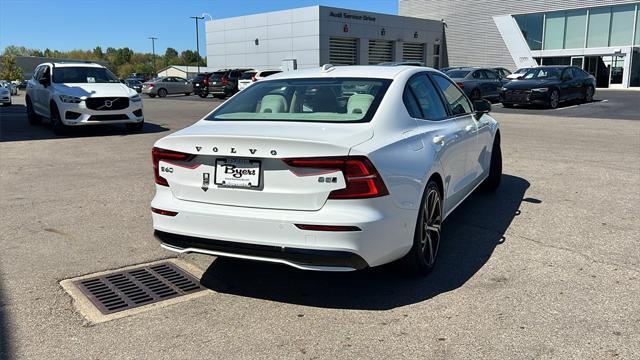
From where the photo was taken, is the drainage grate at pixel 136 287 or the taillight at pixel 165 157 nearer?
the taillight at pixel 165 157

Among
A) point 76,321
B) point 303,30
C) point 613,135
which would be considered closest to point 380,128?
point 76,321

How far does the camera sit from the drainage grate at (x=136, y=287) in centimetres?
382

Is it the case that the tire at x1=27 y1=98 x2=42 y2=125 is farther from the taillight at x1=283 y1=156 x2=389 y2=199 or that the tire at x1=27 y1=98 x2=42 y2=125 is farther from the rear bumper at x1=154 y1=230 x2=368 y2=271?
the taillight at x1=283 y1=156 x2=389 y2=199

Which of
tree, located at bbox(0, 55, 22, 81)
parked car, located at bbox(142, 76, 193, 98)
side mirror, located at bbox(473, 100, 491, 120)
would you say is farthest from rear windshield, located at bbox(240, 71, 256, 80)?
tree, located at bbox(0, 55, 22, 81)

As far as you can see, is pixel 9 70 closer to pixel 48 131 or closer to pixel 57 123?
pixel 48 131

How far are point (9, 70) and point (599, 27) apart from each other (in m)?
107

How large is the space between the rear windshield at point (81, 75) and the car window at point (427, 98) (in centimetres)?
1128

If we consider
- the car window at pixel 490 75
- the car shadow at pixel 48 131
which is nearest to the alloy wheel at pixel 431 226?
the car shadow at pixel 48 131

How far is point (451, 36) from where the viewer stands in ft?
173

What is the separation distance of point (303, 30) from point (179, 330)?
42.8 m

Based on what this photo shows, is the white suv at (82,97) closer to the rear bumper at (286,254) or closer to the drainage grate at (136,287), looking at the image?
the drainage grate at (136,287)

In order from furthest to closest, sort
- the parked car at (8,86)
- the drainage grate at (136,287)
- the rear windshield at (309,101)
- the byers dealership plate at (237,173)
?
the parked car at (8,86) → the rear windshield at (309,101) → the drainage grate at (136,287) → the byers dealership plate at (237,173)

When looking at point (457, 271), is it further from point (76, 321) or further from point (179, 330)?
point (76, 321)

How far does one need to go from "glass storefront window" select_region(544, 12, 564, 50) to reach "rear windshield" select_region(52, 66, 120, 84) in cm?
3865
